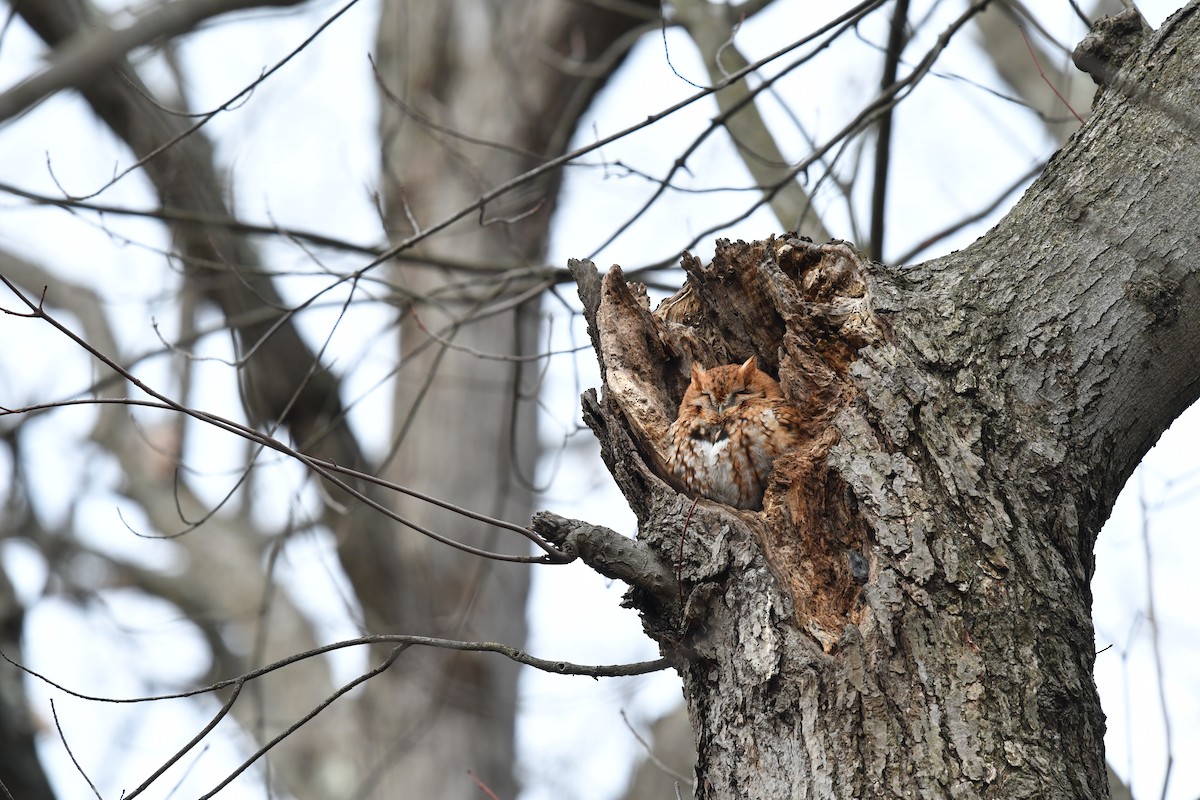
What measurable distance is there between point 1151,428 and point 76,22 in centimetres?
458

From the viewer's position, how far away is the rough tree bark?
1.90m

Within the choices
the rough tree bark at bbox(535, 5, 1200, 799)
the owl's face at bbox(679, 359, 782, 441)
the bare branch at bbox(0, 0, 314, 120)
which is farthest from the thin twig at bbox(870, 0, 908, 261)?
the bare branch at bbox(0, 0, 314, 120)

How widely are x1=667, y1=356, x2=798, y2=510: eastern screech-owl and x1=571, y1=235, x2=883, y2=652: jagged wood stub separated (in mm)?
81

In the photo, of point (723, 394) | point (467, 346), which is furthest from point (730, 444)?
point (467, 346)

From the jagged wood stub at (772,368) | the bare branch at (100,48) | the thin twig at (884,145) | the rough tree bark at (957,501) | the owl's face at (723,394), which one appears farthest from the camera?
the bare branch at (100,48)

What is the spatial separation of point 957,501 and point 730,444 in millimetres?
938

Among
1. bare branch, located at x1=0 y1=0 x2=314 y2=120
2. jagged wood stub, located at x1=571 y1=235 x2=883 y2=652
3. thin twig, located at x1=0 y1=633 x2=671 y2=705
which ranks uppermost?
bare branch, located at x1=0 y1=0 x2=314 y2=120

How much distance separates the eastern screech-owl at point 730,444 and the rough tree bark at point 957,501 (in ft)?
1.15

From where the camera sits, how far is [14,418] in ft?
18.4

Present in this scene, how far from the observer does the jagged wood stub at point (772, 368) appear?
7.16 ft

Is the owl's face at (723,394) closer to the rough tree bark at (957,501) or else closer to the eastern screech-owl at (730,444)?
the eastern screech-owl at (730,444)

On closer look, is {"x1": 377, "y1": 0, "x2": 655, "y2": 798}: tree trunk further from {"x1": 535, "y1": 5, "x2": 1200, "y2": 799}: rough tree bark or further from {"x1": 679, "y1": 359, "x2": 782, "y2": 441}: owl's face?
{"x1": 535, "y1": 5, "x2": 1200, "y2": 799}: rough tree bark

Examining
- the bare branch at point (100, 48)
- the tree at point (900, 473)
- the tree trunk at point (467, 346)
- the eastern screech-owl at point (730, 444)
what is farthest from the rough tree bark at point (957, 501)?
the tree trunk at point (467, 346)

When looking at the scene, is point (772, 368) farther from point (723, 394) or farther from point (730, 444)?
point (730, 444)
